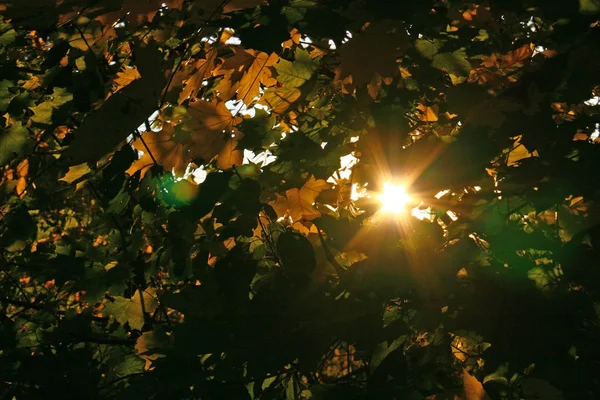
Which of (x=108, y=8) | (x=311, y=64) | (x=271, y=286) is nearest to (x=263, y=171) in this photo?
(x=311, y=64)

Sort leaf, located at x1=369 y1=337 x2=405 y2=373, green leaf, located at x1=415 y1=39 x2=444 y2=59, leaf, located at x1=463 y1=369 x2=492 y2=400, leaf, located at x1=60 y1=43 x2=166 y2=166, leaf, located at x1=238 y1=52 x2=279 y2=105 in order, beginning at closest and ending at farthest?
leaf, located at x1=60 y1=43 x2=166 y2=166 < leaf, located at x1=369 y1=337 x2=405 y2=373 < leaf, located at x1=463 y1=369 x2=492 y2=400 < green leaf, located at x1=415 y1=39 x2=444 y2=59 < leaf, located at x1=238 y1=52 x2=279 y2=105

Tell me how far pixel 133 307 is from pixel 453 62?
1487 mm

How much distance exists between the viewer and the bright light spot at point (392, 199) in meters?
1.54

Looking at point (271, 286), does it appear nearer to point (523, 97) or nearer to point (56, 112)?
point (523, 97)

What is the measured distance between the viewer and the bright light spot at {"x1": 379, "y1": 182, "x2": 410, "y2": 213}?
154 cm

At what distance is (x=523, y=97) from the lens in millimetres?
1417

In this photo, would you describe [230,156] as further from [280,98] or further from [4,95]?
[4,95]

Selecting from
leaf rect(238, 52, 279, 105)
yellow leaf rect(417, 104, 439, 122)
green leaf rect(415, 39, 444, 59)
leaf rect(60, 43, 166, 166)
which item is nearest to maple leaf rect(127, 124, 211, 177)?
leaf rect(238, 52, 279, 105)

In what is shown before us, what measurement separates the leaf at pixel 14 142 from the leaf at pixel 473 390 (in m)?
1.59

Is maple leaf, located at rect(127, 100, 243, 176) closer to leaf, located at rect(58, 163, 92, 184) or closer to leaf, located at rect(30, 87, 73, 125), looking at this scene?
leaf, located at rect(58, 163, 92, 184)

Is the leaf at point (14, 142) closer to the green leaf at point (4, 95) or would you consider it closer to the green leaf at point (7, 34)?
the green leaf at point (4, 95)

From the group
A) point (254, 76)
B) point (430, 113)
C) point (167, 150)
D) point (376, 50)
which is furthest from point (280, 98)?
point (430, 113)

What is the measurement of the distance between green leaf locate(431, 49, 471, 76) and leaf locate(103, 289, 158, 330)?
4.49 ft

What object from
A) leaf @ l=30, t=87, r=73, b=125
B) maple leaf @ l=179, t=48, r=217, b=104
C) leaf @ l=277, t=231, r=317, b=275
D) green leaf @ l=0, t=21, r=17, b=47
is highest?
green leaf @ l=0, t=21, r=17, b=47
